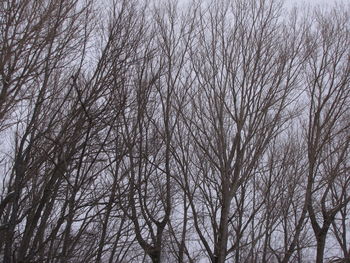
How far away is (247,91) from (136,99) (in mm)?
2821

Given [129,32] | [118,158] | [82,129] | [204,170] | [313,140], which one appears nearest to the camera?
[82,129]

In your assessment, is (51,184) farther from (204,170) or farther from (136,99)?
(204,170)

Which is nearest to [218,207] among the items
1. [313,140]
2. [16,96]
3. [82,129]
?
[313,140]

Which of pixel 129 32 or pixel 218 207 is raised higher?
pixel 129 32

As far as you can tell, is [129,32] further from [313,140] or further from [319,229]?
[319,229]

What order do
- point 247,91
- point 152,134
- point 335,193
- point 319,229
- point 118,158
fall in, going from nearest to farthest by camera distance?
1. point 118,158
2. point 152,134
3. point 247,91
4. point 319,229
5. point 335,193

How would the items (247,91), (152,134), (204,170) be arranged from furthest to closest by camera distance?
1. (204,170)
2. (247,91)
3. (152,134)

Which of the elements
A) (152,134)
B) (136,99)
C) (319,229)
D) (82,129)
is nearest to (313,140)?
(319,229)

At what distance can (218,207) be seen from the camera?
7.81m

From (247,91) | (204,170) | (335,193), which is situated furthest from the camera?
(335,193)

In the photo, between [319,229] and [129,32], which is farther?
[319,229]

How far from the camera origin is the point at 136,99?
516cm

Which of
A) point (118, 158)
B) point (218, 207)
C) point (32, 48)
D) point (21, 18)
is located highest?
point (21, 18)

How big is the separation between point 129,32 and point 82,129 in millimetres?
1376
